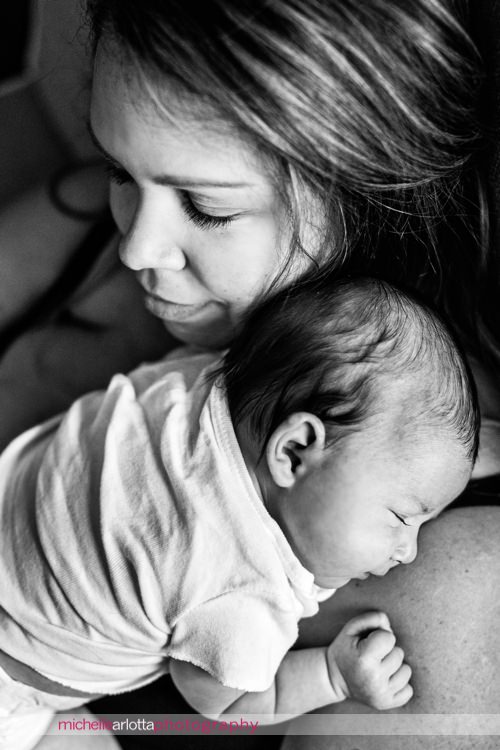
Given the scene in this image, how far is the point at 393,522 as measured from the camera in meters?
0.99

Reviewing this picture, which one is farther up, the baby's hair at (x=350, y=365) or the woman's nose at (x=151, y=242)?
the woman's nose at (x=151, y=242)

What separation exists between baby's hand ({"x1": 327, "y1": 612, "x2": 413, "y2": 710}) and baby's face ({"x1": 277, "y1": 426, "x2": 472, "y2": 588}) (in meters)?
0.11

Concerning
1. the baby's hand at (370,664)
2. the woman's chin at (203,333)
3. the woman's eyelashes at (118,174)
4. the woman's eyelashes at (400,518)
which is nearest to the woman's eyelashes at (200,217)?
the woman's eyelashes at (118,174)

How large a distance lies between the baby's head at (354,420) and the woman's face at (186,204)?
10 centimetres

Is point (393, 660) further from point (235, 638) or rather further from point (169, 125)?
point (169, 125)

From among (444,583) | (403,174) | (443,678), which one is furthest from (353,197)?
(443,678)

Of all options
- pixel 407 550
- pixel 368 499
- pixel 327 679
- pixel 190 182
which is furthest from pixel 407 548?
pixel 190 182

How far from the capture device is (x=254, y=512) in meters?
1.00

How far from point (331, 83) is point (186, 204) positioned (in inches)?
9.0

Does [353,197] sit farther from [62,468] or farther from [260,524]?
[62,468]

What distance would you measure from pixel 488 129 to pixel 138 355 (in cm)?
68

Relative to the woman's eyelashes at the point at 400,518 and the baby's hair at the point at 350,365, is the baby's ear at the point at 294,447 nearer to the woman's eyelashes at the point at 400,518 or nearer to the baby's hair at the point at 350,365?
the baby's hair at the point at 350,365

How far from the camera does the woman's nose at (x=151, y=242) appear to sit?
0.96 m

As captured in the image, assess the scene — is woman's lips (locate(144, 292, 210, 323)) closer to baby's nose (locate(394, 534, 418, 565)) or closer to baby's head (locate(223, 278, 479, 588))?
baby's head (locate(223, 278, 479, 588))
